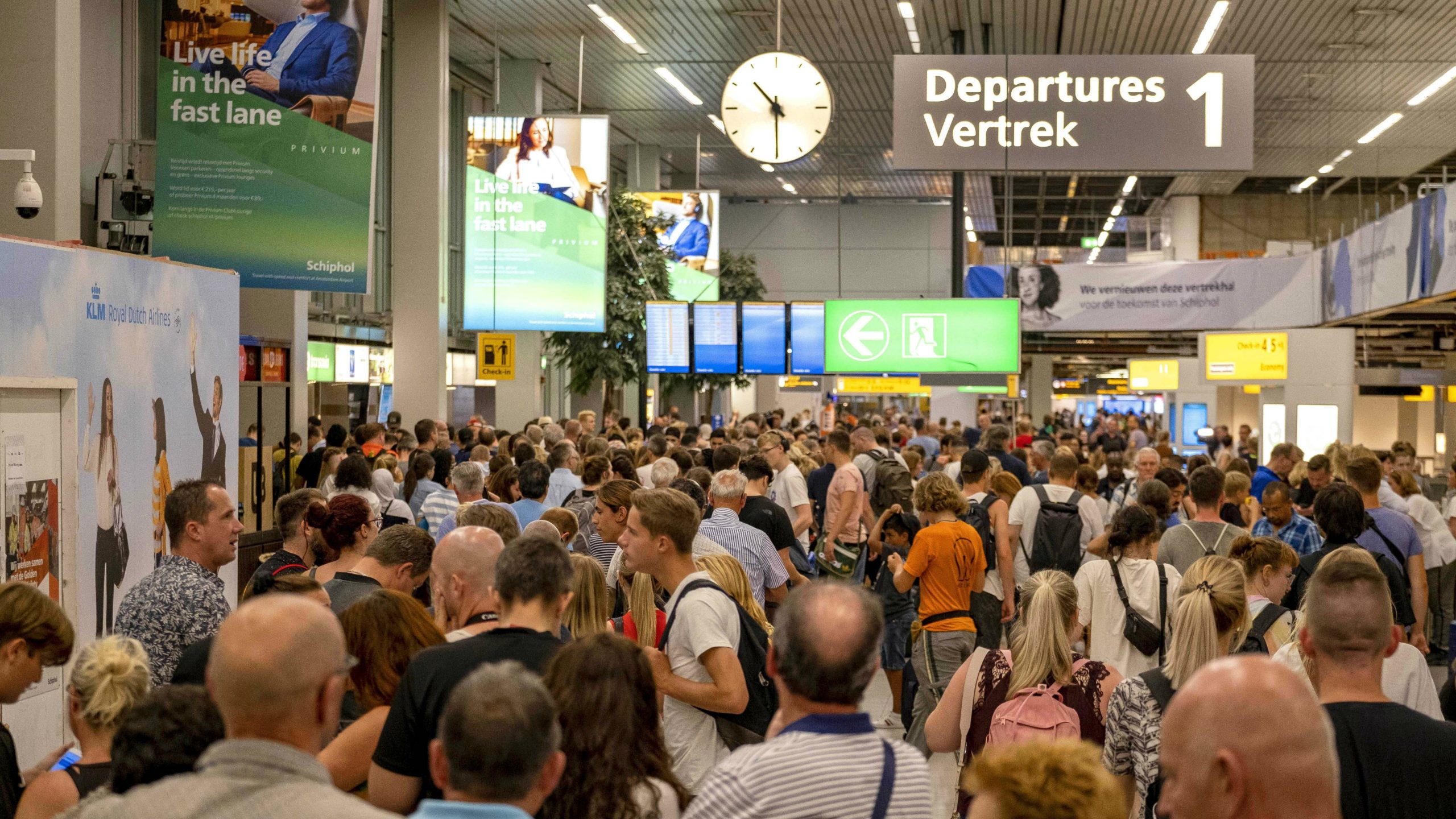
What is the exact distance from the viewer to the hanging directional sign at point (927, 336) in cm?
1477

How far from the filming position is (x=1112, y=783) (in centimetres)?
209

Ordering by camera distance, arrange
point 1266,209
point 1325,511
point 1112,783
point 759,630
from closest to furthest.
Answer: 1. point 1112,783
2. point 759,630
3. point 1325,511
4. point 1266,209

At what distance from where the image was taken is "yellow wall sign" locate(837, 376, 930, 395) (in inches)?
966

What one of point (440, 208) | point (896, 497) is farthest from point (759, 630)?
point (440, 208)

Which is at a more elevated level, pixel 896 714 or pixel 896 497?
pixel 896 497

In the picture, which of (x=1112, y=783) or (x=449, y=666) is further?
(x=449, y=666)

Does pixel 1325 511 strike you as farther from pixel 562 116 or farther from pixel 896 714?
pixel 562 116

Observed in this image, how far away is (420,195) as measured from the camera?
17094 millimetres

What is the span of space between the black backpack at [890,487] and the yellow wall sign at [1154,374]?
15.5m

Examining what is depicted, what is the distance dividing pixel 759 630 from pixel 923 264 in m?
37.6

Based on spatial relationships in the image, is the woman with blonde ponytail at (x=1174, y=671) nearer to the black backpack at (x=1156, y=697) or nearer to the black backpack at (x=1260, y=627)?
the black backpack at (x=1156, y=697)

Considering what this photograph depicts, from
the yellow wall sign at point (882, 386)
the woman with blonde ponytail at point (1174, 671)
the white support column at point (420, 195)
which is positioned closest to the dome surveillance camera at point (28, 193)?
the woman with blonde ponytail at point (1174, 671)

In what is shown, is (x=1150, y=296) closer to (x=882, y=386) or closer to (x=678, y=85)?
(x=882, y=386)

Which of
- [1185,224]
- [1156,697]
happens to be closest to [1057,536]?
[1156,697]
